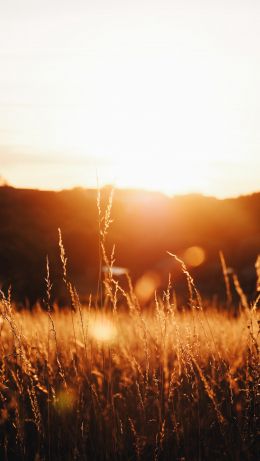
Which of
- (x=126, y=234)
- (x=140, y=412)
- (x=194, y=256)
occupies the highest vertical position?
(x=140, y=412)

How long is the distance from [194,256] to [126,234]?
194 inches

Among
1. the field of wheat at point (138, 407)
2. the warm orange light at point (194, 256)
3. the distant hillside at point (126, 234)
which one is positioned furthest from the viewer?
the warm orange light at point (194, 256)

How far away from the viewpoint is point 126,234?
117 ft

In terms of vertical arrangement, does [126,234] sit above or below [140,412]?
below

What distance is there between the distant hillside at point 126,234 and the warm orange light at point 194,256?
39cm

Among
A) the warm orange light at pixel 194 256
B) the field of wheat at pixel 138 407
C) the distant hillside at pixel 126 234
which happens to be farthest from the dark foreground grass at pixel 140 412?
the warm orange light at pixel 194 256

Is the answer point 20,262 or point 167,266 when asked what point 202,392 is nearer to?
point 20,262

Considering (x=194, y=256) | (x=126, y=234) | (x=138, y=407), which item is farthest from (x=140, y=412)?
(x=126, y=234)

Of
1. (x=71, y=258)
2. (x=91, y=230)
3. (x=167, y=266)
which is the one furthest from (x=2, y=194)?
(x=167, y=266)

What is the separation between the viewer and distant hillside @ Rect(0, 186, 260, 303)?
22.4m

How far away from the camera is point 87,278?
2811 centimetres

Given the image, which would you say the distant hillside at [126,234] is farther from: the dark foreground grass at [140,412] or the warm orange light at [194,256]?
the dark foreground grass at [140,412]

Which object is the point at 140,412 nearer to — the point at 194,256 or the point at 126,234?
the point at 194,256

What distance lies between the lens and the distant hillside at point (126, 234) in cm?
2244
